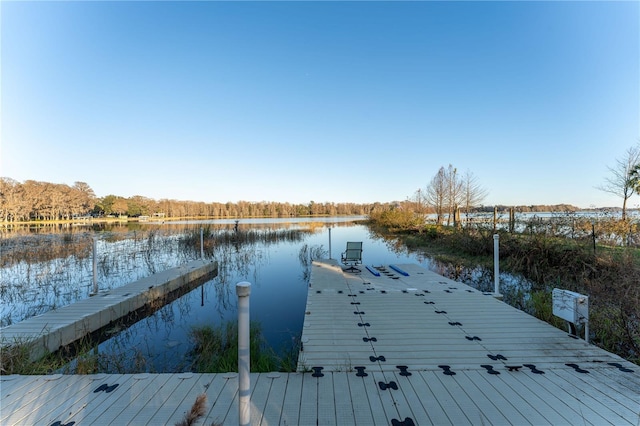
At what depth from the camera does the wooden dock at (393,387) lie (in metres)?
1.68

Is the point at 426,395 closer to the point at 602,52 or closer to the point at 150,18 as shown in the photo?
the point at 602,52

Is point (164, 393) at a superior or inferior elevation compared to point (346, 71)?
inferior

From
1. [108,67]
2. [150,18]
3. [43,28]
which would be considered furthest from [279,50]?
[43,28]

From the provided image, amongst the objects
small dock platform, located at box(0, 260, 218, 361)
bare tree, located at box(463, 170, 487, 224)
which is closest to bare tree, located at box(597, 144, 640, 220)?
bare tree, located at box(463, 170, 487, 224)

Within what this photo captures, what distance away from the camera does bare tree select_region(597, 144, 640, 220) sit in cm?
1155

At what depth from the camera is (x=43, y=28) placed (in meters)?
6.39

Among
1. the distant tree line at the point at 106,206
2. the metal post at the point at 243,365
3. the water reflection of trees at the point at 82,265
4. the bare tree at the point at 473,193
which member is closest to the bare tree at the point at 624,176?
the bare tree at the point at 473,193

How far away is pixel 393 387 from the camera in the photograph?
2.00m

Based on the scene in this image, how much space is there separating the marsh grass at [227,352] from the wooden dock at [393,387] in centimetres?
45

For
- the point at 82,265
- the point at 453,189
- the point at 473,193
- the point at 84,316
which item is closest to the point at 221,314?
the point at 84,316

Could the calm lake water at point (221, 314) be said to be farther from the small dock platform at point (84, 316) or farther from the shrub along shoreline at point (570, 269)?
the shrub along shoreline at point (570, 269)

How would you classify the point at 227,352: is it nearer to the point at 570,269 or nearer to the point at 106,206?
the point at 570,269

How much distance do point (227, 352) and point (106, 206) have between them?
61843mm

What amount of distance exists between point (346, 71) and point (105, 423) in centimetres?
1374
